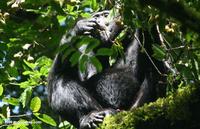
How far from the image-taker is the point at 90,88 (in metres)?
4.12

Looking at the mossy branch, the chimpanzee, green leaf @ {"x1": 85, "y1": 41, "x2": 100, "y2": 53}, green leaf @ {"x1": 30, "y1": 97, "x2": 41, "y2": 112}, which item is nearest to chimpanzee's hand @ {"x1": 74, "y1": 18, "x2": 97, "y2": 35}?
the chimpanzee

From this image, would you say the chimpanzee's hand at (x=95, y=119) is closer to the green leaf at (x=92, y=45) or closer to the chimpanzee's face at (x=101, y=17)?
the chimpanzee's face at (x=101, y=17)

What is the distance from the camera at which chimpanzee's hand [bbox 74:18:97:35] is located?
3471mm

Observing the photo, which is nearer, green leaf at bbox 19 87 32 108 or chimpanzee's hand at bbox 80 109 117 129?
chimpanzee's hand at bbox 80 109 117 129

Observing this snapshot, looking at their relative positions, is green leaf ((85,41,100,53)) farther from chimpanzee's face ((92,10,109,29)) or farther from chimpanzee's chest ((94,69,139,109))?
chimpanzee's chest ((94,69,139,109))

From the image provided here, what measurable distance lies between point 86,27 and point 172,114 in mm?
1542

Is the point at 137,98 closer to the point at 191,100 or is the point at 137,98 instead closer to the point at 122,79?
the point at 122,79

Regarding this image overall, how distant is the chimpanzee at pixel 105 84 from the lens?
3660 mm

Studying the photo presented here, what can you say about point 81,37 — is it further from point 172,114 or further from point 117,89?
point 117,89

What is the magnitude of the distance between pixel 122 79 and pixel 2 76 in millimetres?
1514

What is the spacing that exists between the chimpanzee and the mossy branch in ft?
4.40

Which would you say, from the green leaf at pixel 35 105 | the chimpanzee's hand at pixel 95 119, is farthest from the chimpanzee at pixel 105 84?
the green leaf at pixel 35 105

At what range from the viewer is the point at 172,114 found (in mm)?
2113

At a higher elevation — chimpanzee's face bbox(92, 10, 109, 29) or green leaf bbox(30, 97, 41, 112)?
chimpanzee's face bbox(92, 10, 109, 29)
